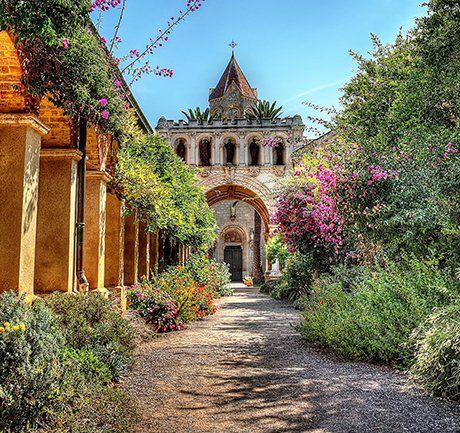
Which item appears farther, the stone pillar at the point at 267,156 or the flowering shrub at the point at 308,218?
the stone pillar at the point at 267,156

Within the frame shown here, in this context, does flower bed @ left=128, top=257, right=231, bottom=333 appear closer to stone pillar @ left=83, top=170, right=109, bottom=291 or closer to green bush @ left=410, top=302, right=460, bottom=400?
stone pillar @ left=83, top=170, right=109, bottom=291

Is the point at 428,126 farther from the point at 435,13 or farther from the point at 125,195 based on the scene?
the point at 125,195

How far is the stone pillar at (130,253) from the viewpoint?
36.7 feet

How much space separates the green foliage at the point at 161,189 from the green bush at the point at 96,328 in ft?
11.6

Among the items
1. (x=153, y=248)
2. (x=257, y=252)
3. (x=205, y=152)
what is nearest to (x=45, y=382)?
(x=153, y=248)

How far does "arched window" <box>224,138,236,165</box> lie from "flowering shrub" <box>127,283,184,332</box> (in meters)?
18.3

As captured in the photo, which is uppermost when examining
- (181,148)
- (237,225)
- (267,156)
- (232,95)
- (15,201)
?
(232,95)

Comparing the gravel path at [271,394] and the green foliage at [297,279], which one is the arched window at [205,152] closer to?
the green foliage at [297,279]

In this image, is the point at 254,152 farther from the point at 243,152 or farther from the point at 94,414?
the point at 94,414

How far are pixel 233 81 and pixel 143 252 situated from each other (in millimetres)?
25851

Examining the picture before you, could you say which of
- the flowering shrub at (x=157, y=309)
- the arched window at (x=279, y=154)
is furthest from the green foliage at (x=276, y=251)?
the flowering shrub at (x=157, y=309)

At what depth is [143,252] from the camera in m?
13.5

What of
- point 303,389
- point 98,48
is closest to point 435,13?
point 98,48

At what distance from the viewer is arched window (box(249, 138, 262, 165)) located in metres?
26.8
